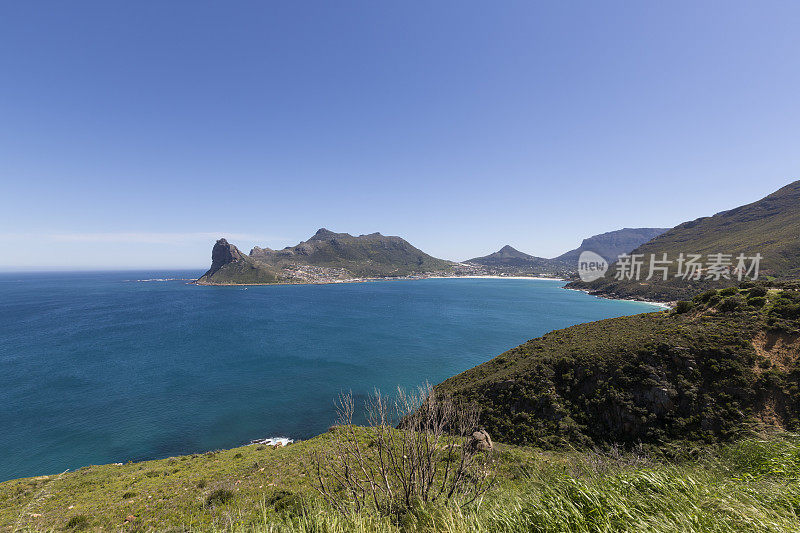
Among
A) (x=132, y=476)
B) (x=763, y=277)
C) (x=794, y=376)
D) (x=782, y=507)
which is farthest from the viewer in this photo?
(x=763, y=277)

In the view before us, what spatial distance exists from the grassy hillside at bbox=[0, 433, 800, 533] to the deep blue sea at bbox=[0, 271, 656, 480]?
989 centimetres

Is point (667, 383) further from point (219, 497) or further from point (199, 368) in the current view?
point (199, 368)

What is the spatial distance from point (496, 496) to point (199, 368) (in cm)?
6624

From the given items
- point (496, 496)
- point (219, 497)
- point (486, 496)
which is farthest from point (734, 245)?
point (219, 497)

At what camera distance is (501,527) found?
218 inches

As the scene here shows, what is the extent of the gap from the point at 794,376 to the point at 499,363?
23353mm

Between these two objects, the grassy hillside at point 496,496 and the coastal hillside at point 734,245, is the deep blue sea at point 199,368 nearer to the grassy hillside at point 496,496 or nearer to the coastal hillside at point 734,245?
the grassy hillside at point 496,496

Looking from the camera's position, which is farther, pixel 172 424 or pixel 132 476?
pixel 172 424

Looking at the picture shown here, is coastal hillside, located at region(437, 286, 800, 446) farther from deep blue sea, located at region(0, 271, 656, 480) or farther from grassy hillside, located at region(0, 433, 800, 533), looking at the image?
deep blue sea, located at region(0, 271, 656, 480)

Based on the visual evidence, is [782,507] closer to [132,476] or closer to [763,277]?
[132,476]

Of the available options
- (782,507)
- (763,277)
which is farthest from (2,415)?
(763,277)

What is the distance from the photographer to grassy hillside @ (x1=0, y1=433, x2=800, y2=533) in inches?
193

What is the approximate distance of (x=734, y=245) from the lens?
385 ft

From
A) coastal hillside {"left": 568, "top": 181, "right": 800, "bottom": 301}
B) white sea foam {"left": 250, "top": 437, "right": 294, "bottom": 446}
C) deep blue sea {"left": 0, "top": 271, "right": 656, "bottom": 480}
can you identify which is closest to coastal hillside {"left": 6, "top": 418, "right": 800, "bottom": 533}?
white sea foam {"left": 250, "top": 437, "right": 294, "bottom": 446}
